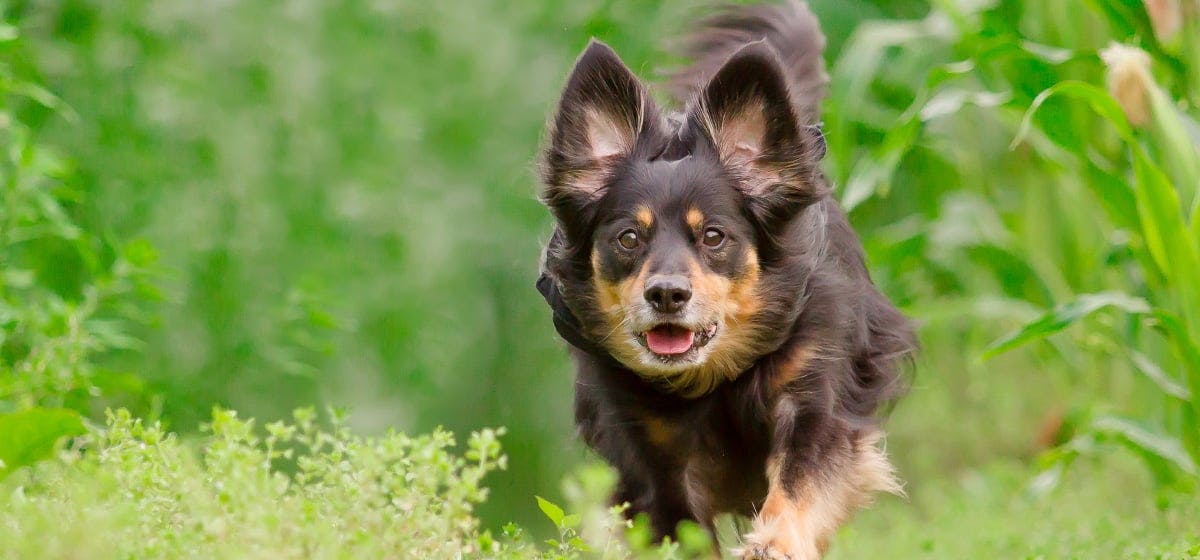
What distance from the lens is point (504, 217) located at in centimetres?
1009

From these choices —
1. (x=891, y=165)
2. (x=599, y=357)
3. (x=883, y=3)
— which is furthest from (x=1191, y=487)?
(x=883, y=3)

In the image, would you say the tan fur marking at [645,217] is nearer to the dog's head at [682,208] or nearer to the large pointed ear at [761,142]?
the dog's head at [682,208]

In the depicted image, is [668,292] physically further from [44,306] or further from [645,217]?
[44,306]

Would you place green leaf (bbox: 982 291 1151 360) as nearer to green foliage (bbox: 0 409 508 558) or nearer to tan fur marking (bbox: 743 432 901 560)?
tan fur marking (bbox: 743 432 901 560)

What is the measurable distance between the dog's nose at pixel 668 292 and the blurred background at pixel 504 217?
943 mm

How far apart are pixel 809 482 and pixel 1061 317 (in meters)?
1.39

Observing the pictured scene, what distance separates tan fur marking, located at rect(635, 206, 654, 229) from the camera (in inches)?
179

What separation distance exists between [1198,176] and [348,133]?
5.49 m

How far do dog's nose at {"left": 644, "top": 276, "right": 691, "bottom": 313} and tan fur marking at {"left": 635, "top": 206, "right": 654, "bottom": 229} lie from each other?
0.79 ft

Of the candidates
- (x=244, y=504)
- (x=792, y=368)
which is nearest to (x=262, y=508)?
(x=244, y=504)

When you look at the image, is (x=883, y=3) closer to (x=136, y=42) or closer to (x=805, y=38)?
(x=805, y=38)

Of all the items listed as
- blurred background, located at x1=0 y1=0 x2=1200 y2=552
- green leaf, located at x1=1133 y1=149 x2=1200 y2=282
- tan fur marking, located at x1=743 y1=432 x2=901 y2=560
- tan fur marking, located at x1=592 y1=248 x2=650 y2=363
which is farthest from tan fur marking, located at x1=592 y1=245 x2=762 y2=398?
green leaf, located at x1=1133 y1=149 x2=1200 y2=282

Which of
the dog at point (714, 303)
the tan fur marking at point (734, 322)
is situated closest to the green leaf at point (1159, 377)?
the dog at point (714, 303)

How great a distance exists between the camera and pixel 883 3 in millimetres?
8898
